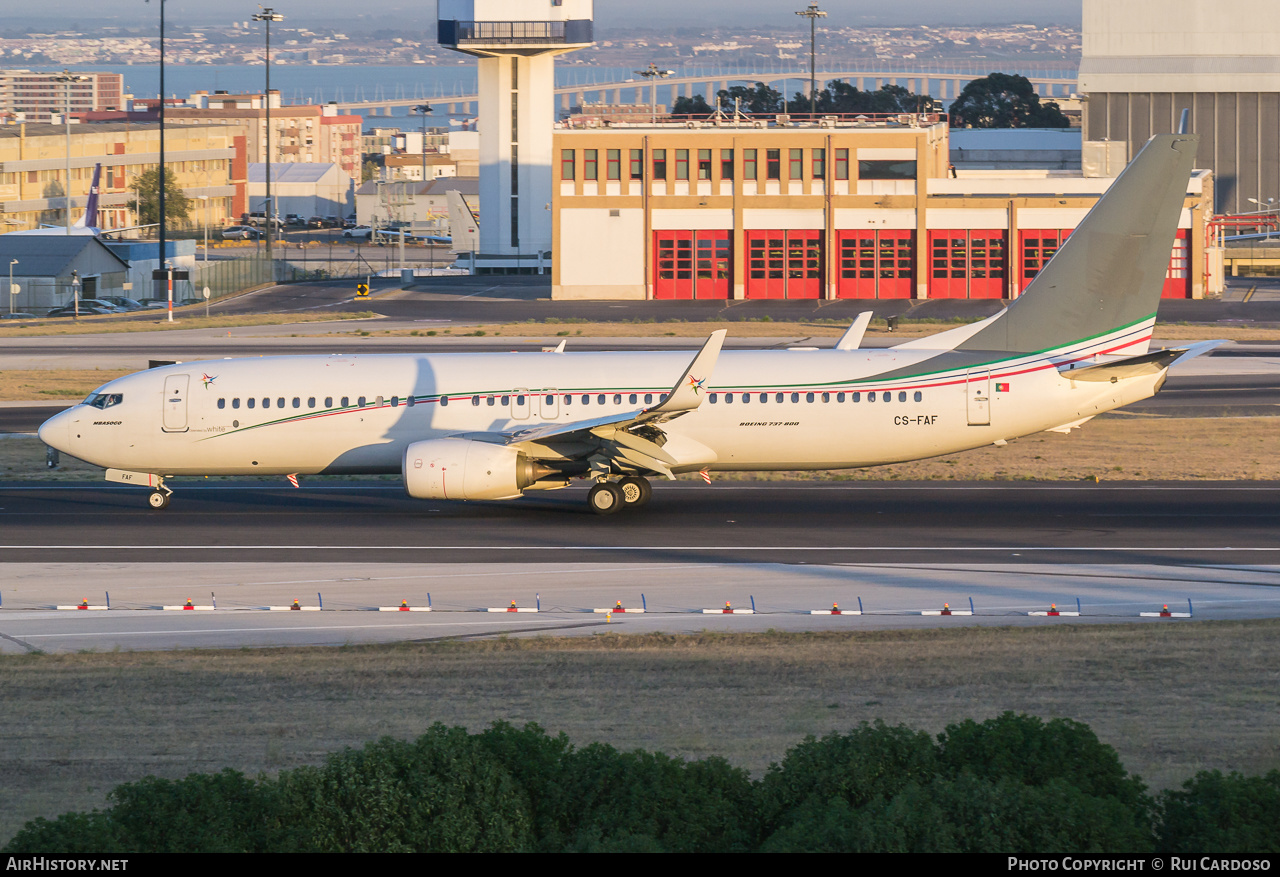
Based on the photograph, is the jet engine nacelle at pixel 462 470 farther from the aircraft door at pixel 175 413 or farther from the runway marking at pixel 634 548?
the aircraft door at pixel 175 413

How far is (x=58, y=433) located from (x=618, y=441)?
522 inches

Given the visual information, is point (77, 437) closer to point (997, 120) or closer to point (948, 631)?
point (948, 631)

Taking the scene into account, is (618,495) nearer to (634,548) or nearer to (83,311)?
(634,548)

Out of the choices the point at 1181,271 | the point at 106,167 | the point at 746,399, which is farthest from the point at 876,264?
the point at 106,167

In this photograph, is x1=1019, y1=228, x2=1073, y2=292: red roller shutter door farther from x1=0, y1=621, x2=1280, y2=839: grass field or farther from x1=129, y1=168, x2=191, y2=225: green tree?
x1=129, y1=168, x2=191, y2=225: green tree

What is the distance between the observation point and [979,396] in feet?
104

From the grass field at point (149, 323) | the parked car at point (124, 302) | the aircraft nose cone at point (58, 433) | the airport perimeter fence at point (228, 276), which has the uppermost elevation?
the airport perimeter fence at point (228, 276)

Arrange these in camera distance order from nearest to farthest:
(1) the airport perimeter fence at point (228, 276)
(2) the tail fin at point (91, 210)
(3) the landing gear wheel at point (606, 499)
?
(3) the landing gear wheel at point (606, 499)
(1) the airport perimeter fence at point (228, 276)
(2) the tail fin at point (91, 210)

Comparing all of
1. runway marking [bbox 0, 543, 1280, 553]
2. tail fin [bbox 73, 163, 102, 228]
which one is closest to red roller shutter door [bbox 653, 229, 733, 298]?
tail fin [bbox 73, 163, 102, 228]

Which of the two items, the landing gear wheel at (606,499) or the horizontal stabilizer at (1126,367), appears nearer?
the horizontal stabilizer at (1126,367)

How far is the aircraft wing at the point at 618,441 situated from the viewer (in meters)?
30.4

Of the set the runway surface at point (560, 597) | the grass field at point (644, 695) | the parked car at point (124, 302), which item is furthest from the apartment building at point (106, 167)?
the grass field at point (644, 695)

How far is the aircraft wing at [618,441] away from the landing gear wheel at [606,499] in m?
0.56

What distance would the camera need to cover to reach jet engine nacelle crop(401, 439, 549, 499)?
30.2 meters
